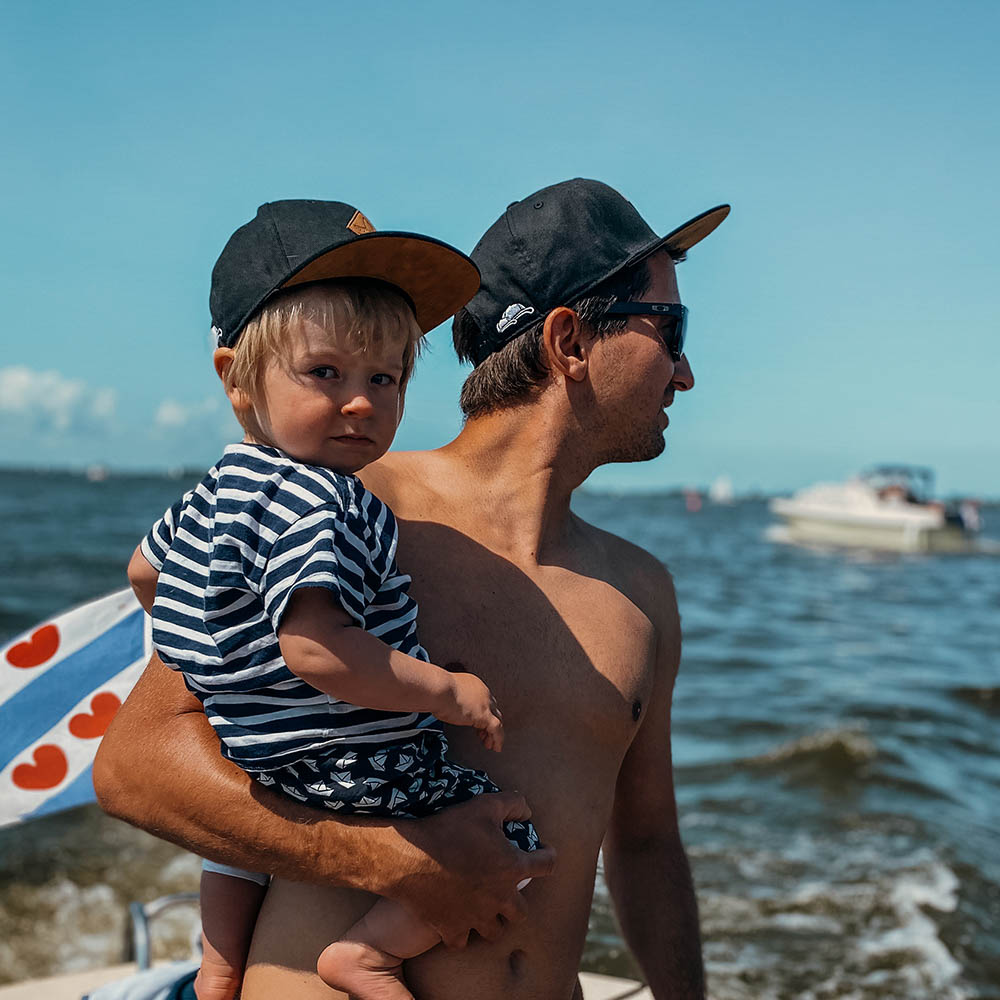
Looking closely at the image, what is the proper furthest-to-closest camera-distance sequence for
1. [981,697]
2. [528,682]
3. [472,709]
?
1. [981,697]
2. [528,682]
3. [472,709]

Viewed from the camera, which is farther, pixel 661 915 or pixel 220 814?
pixel 661 915

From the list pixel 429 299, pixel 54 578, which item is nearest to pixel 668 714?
pixel 429 299

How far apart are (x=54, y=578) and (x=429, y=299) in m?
21.3

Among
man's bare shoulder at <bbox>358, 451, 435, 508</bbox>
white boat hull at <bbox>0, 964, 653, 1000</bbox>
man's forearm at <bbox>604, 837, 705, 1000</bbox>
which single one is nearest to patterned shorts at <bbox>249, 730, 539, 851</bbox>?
man's bare shoulder at <bbox>358, 451, 435, 508</bbox>

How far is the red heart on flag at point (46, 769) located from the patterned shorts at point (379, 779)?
1543 millimetres

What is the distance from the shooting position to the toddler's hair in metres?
1.69

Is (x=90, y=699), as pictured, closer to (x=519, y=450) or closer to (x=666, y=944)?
(x=519, y=450)

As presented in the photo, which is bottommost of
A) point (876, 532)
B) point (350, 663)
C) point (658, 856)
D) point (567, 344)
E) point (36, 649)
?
point (876, 532)

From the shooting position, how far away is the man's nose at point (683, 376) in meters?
2.36

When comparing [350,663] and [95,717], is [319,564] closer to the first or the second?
[350,663]

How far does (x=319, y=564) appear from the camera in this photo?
4.94 ft

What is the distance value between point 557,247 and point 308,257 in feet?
2.50

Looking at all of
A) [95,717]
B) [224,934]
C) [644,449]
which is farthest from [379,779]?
[95,717]

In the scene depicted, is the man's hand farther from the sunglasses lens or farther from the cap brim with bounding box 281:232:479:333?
the sunglasses lens
